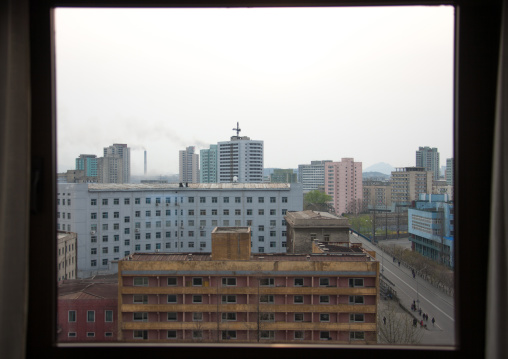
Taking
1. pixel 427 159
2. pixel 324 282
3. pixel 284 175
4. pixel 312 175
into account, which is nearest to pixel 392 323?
pixel 324 282

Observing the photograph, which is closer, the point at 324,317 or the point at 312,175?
the point at 312,175

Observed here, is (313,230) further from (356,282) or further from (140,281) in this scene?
(140,281)

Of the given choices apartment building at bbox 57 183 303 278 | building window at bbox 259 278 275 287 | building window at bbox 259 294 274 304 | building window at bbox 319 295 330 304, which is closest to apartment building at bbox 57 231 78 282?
apartment building at bbox 57 183 303 278

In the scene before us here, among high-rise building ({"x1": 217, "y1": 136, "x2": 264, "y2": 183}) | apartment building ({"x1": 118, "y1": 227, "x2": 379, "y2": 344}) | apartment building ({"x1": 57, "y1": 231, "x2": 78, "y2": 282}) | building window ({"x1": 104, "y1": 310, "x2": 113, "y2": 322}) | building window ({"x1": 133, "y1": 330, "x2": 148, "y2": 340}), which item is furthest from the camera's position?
high-rise building ({"x1": 217, "y1": 136, "x2": 264, "y2": 183})

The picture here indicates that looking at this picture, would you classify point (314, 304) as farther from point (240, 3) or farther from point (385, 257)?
point (240, 3)

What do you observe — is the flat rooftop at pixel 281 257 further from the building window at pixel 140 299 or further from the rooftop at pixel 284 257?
the building window at pixel 140 299

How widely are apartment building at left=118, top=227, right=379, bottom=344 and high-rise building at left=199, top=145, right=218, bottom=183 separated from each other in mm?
774

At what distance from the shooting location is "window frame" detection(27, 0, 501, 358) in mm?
774

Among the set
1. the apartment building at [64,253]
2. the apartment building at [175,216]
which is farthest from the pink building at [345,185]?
the apartment building at [64,253]

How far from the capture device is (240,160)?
4691 millimetres

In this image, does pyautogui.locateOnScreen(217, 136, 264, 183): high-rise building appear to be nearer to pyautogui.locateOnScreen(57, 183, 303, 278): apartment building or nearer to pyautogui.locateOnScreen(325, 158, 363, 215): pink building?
pyautogui.locateOnScreen(57, 183, 303, 278): apartment building
